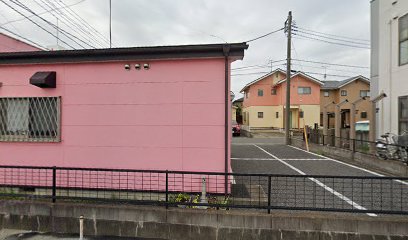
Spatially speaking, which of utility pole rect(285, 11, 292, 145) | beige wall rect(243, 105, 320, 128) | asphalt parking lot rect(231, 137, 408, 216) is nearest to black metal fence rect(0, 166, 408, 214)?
asphalt parking lot rect(231, 137, 408, 216)

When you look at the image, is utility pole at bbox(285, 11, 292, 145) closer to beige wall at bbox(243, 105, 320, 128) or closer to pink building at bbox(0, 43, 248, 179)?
beige wall at bbox(243, 105, 320, 128)

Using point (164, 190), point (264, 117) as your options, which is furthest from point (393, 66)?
point (264, 117)

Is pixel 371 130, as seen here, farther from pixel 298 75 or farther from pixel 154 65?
pixel 298 75

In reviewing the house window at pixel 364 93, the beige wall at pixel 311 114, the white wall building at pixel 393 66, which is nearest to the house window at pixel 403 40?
the white wall building at pixel 393 66

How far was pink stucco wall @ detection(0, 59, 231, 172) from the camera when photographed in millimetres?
4992

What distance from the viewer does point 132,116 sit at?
5.18 metres

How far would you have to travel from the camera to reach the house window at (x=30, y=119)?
5402 mm

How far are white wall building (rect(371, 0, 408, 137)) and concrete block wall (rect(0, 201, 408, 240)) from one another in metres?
7.58

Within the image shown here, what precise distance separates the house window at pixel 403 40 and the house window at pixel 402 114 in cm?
141

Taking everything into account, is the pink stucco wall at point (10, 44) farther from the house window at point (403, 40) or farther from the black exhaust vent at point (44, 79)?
the house window at point (403, 40)

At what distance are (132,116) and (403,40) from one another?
33.9ft

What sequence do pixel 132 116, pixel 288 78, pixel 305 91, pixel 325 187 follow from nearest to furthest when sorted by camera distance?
1. pixel 132 116
2. pixel 325 187
3. pixel 288 78
4. pixel 305 91

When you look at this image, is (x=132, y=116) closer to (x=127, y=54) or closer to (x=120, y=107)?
(x=120, y=107)

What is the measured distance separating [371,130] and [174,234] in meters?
8.96
